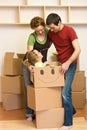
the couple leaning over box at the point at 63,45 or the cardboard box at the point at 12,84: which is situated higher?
the couple leaning over box at the point at 63,45

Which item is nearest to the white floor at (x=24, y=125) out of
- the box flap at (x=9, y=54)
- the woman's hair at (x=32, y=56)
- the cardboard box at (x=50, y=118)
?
the cardboard box at (x=50, y=118)

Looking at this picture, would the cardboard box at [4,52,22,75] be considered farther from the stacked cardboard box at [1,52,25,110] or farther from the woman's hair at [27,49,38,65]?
the woman's hair at [27,49,38,65]

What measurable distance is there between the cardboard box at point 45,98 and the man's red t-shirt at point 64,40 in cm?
37

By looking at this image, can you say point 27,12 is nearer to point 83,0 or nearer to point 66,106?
point 83,0

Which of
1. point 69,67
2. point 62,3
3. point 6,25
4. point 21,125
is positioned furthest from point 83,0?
point 21,125

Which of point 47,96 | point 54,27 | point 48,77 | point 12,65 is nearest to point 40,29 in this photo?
point 54,27

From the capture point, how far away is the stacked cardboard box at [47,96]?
119 inches

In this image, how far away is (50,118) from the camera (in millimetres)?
3188

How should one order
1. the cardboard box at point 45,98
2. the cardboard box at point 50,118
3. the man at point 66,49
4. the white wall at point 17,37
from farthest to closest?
1. the white wall at point 17,37
2. the cardboard box at point 50,118
3. the cardboard box at point 45,98
4. the man at point 66,49

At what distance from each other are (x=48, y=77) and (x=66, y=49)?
37 centimetres

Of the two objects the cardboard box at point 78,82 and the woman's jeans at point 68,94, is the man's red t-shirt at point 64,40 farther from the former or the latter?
the cardboard box at point 78,82

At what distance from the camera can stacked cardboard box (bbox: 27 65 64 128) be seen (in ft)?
9.92

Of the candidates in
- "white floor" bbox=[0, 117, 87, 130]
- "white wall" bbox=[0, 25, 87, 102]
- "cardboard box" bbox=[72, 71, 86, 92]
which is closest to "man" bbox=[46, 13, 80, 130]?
"white floor" bbox=[0, 117, 87, 130]

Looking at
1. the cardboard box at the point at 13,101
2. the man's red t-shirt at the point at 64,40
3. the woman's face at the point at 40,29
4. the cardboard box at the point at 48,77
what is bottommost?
the cardboard box at the point at 13,101
